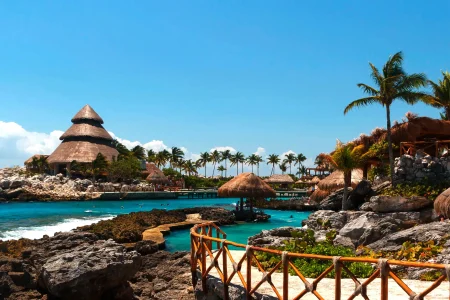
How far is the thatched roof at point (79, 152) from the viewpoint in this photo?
74688mm

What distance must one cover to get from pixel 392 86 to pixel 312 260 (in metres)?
17.3

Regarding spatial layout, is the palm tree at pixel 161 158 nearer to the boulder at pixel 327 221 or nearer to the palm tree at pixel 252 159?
the palm tree at pixel 252 159

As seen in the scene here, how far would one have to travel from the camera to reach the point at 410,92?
22.8 metres

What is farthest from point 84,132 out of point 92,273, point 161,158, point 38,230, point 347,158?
point 92,273

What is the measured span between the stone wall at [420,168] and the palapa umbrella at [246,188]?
411 inches

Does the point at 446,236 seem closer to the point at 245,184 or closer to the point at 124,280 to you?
the point at 124,280

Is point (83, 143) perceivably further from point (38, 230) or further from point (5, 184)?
point (38, 230)

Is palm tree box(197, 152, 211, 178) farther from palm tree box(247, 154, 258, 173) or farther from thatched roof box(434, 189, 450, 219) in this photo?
thatched roof box(434, 189, 450, 219)

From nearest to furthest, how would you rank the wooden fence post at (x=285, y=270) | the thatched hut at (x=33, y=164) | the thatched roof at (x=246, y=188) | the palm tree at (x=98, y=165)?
the wooden fence post at (x=285, y=270) < the thatched roof at (x=246, y=188) < the palm tree at (x=98, y=165) < the thatched hut at (x=33, y=164)

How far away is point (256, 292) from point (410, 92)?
19753 millimetres

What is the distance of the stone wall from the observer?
21.0m

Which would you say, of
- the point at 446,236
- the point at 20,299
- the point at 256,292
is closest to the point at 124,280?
the point at 20,299

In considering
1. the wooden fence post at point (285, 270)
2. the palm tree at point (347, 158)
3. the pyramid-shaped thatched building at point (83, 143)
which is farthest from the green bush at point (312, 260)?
the pyramid-shaped thatched building at point (83, 143)

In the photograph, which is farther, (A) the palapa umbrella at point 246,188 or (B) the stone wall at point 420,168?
(A) the palapa umbrella at point 246,188
